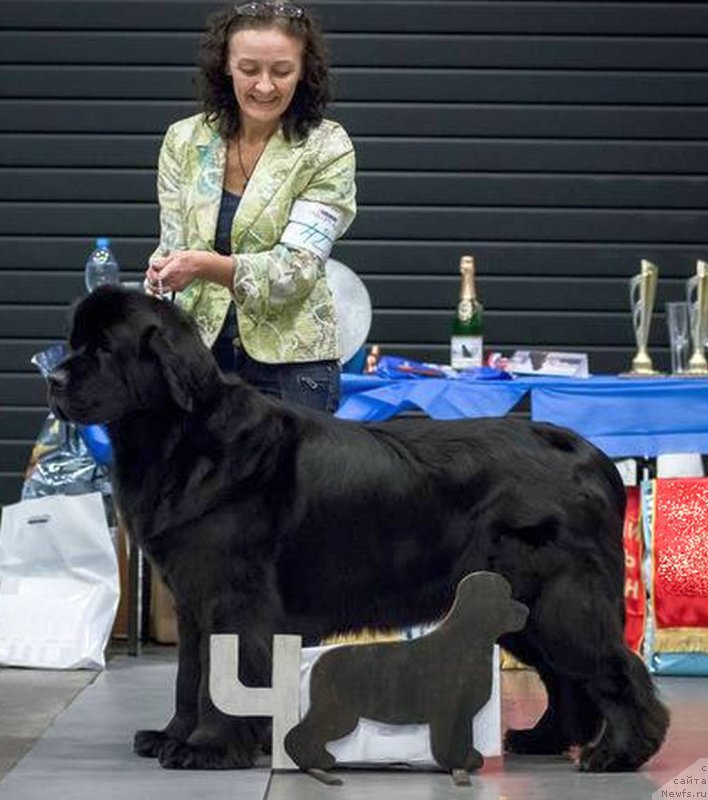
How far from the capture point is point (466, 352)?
24.8ft

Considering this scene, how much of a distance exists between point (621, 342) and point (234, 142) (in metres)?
3.50

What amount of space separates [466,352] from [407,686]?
8.73 feet

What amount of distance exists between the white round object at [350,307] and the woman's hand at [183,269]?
7.94 ft

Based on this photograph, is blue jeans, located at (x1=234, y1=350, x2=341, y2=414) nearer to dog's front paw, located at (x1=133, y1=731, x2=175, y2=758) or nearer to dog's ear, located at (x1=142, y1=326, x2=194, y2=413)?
dog's ear, located at (x1=142, y1=326, x2=194, y2=413)

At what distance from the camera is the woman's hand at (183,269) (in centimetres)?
518

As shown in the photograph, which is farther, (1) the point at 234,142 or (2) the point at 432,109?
(2) the point at 432,109

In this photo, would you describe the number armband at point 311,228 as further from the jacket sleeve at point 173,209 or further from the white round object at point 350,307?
the white round object at point 350,307

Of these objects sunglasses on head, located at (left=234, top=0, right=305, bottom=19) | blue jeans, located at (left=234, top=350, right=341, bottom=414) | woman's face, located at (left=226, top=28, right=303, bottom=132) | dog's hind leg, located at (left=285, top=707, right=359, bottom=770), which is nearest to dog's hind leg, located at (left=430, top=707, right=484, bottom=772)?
dog's hind leg, located at (left=285, top=707, right=359, bottom=770)

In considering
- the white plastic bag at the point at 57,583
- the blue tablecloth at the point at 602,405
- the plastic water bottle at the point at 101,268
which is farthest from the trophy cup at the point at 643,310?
the white plastic bag at the point at 57,583

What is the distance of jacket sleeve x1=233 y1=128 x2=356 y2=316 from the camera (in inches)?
210

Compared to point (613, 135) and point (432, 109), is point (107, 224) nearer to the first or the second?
point (432, 109)

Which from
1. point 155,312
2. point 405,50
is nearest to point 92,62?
point 405,50

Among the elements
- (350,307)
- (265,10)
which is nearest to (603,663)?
(265,10)

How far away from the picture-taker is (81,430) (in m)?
7.48
